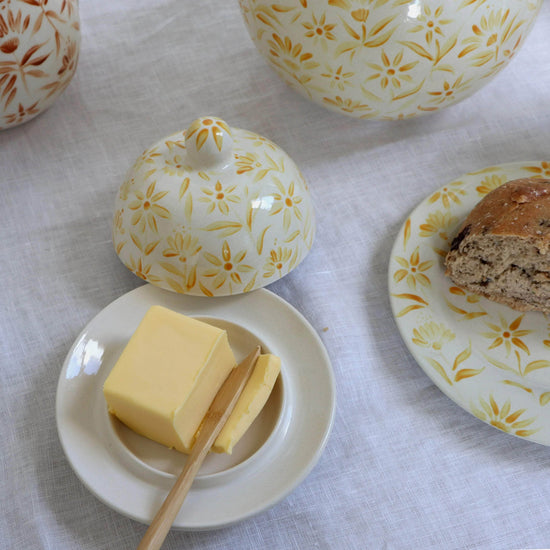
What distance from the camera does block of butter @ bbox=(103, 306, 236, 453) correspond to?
568 mm

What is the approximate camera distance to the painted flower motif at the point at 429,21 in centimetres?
68

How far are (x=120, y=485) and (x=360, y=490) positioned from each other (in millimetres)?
235

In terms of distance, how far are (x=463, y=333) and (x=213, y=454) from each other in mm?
305

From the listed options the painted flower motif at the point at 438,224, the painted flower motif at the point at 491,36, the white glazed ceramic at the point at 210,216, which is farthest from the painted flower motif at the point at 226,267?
the painted flower motif at the point at 491,36

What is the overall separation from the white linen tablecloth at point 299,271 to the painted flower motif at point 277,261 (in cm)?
6

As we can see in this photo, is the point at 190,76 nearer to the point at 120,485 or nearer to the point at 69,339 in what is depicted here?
the point at 69,339

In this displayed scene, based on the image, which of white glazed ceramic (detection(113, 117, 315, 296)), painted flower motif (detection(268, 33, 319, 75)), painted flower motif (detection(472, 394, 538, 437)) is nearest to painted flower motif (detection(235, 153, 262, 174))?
white glazed ceramic (detection(113, 117, 315, 296))

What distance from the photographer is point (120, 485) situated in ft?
1.91

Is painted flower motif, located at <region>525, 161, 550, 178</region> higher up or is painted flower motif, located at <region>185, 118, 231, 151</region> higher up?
painted flower motif, located at <region>185, 118, 231, 151</region>

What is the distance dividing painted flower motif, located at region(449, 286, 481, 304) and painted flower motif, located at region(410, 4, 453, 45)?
0.92ft

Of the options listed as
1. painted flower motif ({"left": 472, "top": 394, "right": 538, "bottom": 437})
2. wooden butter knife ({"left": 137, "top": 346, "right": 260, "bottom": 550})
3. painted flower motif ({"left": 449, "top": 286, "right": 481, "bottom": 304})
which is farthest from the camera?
painted flower motif ({"left": 449, "top": 286, "right": 481, "bottom": 304})

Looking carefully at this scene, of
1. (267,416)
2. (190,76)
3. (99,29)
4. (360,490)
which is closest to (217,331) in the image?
(267,416)

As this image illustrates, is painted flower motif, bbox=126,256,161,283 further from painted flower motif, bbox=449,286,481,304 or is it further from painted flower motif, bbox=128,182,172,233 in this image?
painted flower motif, bbox=449,286,481,304

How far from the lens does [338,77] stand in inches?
29.6
